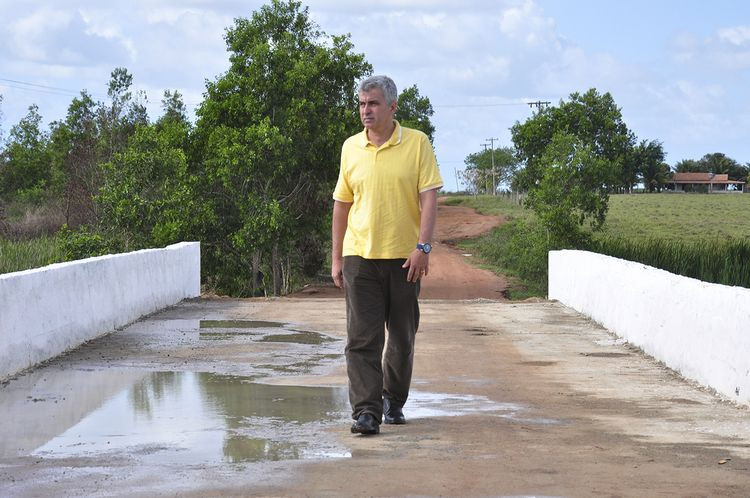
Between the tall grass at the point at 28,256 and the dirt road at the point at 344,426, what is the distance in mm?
13075

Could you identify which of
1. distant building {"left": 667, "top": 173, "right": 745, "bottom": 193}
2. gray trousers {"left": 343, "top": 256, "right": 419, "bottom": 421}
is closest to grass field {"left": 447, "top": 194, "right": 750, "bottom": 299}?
gray trousers {"left": 343, "top": 256, "right": 419, "bottom": 421}

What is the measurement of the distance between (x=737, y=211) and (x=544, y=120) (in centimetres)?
4054

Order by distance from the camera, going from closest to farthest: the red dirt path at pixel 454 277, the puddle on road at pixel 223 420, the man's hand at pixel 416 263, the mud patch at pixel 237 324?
the puddle on road at pixel 223 420, the man's hand at pixel 416 263, the mud patch at pixel 237 324, the red dirt path at pixel 454 277

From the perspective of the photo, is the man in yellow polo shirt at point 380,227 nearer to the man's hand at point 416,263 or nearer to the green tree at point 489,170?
the man's hand at point 416,263

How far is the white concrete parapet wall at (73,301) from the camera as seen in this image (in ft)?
34.1

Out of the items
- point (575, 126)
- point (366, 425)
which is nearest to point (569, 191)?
point (575, 126)

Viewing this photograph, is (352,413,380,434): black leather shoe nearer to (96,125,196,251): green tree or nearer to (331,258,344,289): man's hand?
(331,258,344,289): man's hand

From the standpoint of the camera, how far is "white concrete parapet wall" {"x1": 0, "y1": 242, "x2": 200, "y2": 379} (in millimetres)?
10398

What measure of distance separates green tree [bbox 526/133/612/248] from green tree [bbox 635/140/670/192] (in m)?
94.5

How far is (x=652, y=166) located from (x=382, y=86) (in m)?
143

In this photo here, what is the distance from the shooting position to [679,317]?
35.8 ft

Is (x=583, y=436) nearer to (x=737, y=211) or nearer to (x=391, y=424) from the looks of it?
(x=391, y=424)

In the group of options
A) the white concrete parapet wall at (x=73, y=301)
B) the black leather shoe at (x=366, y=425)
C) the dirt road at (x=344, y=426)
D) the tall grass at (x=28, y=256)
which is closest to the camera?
the dirt road at (x=344, y=426)

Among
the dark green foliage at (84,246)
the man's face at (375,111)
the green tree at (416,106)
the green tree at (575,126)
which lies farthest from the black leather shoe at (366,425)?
the green tree at (416,106)
